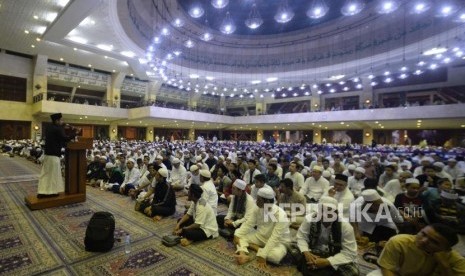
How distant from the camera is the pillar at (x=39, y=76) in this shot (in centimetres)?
1675

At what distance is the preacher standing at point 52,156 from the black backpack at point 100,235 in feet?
6.36

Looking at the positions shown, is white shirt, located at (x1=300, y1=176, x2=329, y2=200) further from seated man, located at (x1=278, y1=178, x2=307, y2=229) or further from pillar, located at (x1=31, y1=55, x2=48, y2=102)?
pillar, located at (x1=31, y1=55, x2=48, y2=102)

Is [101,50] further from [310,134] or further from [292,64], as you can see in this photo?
[310,134]

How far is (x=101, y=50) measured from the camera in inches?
614

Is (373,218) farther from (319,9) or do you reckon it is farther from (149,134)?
(149,134)

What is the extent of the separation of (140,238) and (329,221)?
85.7 inches

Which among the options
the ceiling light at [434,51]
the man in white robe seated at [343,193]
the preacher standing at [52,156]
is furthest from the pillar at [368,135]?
the preacher standing at [52,156]

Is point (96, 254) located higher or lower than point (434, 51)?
lower

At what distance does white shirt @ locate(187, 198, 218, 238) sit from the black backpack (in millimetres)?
902

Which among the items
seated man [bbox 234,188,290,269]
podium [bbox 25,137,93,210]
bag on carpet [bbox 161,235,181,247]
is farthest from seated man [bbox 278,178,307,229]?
podium [bbox 25,137,93,210]

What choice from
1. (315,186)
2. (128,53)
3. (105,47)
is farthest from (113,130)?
(315,186)

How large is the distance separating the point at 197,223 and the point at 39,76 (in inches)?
767

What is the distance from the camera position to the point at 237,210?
3346mm

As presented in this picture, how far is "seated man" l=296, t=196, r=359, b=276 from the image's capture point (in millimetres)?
2240
